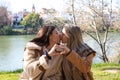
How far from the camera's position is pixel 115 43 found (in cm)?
1345

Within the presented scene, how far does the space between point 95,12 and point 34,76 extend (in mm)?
10267

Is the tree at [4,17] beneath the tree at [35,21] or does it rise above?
beneath

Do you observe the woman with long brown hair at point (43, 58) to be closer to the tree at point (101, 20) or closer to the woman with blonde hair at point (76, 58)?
the woman with blonde hair at point (76, 58)

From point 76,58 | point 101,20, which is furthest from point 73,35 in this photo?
point 101,20

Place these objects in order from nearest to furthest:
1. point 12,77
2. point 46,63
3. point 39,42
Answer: point 46,63, point 39,42, point 12,77

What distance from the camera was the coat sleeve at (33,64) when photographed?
2.89 meters

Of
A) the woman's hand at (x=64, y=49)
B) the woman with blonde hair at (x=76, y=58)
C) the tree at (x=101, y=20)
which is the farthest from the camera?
the tree at (x=101, y=20)

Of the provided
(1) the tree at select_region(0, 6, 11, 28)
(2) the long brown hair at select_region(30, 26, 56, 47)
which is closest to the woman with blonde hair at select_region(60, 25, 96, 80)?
(2) the long brown hair at select_region(30, 26, 56, 47)

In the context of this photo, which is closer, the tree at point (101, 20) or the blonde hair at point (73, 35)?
the blonde hair at point (73, 35)

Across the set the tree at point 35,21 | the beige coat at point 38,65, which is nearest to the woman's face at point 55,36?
the beige coat at point 38,65

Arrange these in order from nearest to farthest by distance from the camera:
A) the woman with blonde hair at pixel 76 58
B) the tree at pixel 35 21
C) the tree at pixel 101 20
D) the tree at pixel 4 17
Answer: the woman with blonde hair at pixel 76 58, the tree at pixel 101 20, the tree at pixel 35 21, the tree at pixel 4 17

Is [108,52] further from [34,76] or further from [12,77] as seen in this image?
[34,76]

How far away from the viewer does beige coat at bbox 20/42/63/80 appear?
9.52 ft

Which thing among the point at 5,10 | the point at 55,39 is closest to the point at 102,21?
the point at 55,39
